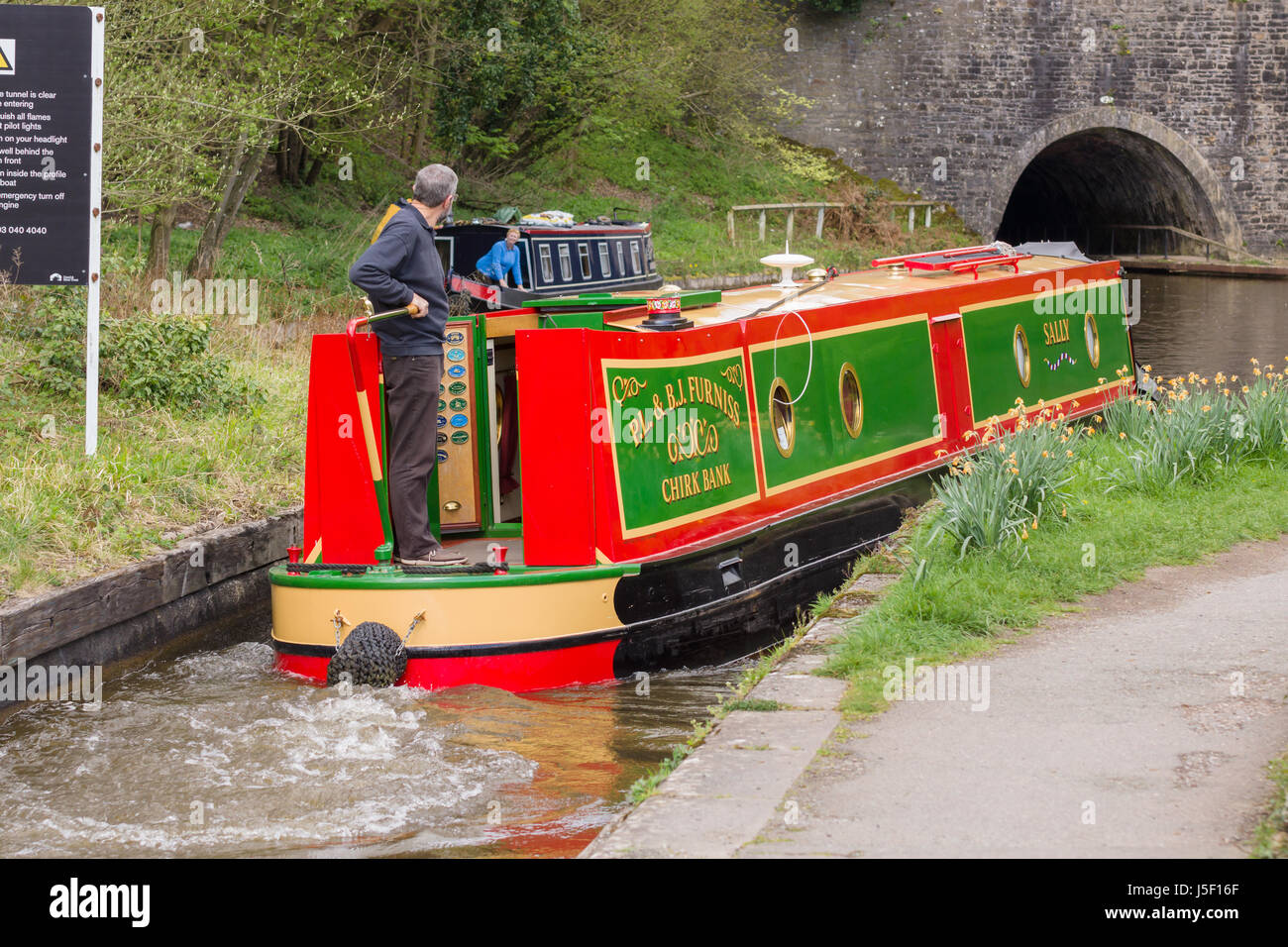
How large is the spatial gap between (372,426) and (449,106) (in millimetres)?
14716

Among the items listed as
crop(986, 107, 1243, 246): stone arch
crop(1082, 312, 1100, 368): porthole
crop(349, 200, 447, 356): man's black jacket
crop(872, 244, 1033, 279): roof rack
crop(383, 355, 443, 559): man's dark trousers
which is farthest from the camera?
crop(986, 107, 1243, 246): stone arch

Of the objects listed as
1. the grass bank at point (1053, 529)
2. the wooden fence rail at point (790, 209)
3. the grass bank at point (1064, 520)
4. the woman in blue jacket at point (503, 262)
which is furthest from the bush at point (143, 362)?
the wooden fence rail at point (790, 209)

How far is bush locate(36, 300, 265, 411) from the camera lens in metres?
8.30

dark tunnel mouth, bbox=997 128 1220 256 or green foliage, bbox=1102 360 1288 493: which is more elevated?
dark tunnel mouth, bbox=997 128 1220 256

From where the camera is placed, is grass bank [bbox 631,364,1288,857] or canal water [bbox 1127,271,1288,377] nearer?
grass bank [bbox 631,364,1288,857]

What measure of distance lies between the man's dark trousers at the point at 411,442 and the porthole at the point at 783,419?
79.8 inches

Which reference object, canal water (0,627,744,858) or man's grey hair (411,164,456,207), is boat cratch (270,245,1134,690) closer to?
canal water (0,627,744,858)

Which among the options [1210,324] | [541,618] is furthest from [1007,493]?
[1210,324]

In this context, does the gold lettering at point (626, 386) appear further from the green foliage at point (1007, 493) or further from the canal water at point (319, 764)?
the green foliage at point (1007, 493)

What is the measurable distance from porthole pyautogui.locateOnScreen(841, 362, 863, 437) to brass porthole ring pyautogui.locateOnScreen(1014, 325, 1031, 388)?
1933mm

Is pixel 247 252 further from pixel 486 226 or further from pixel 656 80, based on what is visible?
pixel 656 80

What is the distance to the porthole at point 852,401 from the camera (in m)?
7.80

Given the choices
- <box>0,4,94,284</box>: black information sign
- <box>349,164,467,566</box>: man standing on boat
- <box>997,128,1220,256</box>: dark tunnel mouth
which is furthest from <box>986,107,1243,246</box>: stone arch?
<box>349,164,467,566</box>: man standing on boat

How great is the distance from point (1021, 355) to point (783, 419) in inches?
112
